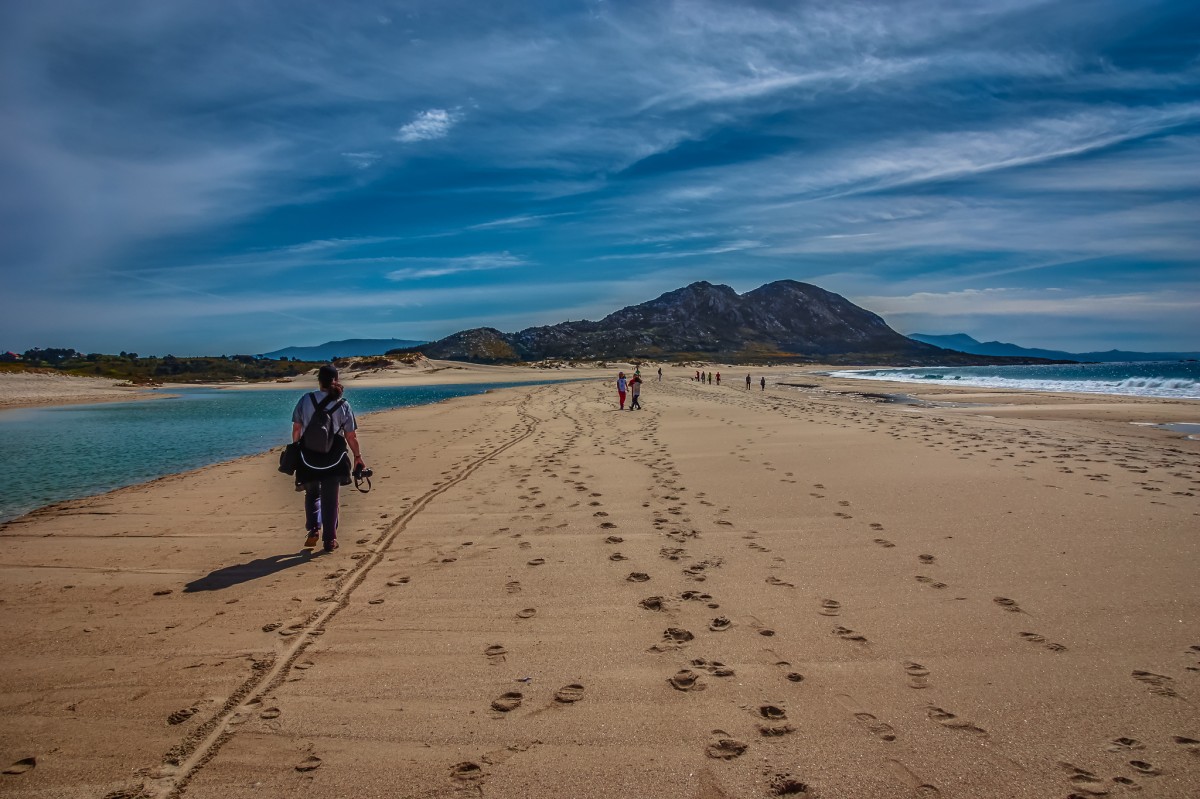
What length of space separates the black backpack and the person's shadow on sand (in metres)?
1.32

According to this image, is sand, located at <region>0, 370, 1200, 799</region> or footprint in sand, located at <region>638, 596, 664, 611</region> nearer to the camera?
sand, located at <region>0, 370, 1200, 799</region>

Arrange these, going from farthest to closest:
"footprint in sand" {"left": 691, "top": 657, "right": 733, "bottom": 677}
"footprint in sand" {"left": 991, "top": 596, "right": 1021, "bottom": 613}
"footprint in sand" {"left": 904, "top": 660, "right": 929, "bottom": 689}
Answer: "footprint in sand" {"left": 991, "top": 596, "right": 1021, "bottom": 613} → "footprint in sand" {"left": 691, "top": 657, "right": 733, "bottom": 677} → "footprint in sand" {"left": 904, "top": 660, "right": 929, "bottom": 689}

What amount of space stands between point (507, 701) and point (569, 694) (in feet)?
1.31

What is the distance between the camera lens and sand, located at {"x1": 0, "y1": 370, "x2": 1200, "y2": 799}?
3.40m

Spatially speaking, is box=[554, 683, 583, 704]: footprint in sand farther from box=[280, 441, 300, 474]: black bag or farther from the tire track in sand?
box=[280, 441, 300, 474]: black bag

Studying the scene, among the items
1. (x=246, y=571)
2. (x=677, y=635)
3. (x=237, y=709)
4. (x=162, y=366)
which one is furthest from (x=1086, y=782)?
(x=162, y=366)

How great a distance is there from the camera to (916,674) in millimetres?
4266

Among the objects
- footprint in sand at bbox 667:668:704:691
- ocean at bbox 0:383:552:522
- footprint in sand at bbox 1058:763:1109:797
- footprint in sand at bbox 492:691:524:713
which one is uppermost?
footprint in sand at bbox 1058:763:1109:797

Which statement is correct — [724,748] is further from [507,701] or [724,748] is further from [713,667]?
[507,701]

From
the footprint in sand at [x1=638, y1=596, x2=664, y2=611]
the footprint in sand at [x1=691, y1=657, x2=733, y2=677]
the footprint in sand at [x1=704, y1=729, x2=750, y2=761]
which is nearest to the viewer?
the footprint in sand at [x1=704, y1=729, x2=750, y2=761]

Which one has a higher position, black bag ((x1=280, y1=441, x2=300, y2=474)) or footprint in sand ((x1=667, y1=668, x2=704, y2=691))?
black bag ((x1=280, y1=441, x2=300, y2=474))

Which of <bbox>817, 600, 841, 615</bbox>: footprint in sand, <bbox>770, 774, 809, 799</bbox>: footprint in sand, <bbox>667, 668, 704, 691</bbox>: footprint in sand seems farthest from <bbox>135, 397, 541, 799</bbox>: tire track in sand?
<bbox>817, 600, 841, 615</bbox>: footprint in sand

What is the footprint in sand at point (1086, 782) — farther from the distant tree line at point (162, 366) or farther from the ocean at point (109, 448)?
the distant tree line at point (162, 366)

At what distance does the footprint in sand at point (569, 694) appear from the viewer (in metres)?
4.05
